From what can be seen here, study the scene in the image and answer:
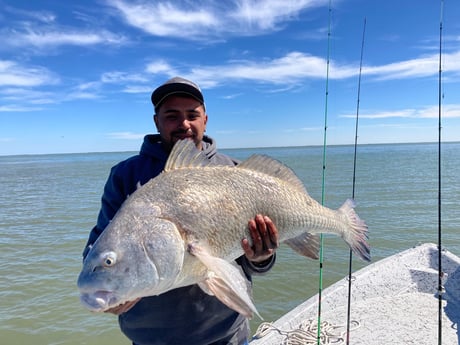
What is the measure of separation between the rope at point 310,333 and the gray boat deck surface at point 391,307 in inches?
0.6

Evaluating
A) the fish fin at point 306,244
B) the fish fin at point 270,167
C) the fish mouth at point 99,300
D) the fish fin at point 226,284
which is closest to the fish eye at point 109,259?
the fish mouth at point 99,300

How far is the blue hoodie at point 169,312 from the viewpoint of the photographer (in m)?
2.71

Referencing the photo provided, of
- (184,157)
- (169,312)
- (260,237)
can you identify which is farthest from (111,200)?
(260,237)

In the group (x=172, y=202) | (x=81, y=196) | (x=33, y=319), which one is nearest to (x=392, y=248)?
(x=33, y=319)

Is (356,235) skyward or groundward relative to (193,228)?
groundward

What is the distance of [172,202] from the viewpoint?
2.30 m

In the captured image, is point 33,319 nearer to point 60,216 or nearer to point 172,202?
point 172,202

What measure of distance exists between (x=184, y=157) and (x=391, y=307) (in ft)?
16.7

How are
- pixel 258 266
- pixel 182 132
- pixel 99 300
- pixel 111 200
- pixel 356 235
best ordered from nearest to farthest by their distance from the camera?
pixel 99 300 < pixel 111 200 < pixel 258 266 < pixel 182 132 < pixel 356 235

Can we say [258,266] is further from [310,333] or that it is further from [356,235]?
[310,333]

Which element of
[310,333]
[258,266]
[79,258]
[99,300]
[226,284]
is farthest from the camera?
[79,258]

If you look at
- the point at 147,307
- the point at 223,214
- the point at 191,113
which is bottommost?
→ the point at 147,307

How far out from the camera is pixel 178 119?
3.11 metres

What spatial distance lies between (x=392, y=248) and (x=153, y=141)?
11509 millimetres
